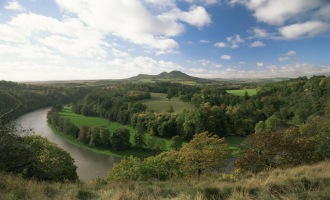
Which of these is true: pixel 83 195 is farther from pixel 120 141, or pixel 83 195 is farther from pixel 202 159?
pixel 120 141

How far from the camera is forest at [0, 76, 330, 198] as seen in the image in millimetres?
9914

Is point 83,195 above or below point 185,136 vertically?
above

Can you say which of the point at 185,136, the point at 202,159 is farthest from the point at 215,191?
the point at 185,136

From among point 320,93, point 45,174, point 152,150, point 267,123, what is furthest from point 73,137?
point 320,93

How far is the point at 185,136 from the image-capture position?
33594mm

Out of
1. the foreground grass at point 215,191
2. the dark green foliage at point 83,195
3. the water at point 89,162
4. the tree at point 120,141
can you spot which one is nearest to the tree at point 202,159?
the foreground grass at point 215,191

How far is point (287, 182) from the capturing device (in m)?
5.71

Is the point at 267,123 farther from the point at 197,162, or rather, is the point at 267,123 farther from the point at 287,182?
the point at 287,182

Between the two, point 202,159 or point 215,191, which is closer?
point 215,191

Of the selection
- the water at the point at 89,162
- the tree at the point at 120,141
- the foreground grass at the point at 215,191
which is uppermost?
the foreground grass at the point at 215,191

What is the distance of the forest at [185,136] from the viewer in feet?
32.5

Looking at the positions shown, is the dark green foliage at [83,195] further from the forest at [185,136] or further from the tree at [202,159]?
the tree at [202,159]

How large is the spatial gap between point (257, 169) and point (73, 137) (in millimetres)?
37214

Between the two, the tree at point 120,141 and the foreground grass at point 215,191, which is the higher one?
the foreground grass at point 215,191
